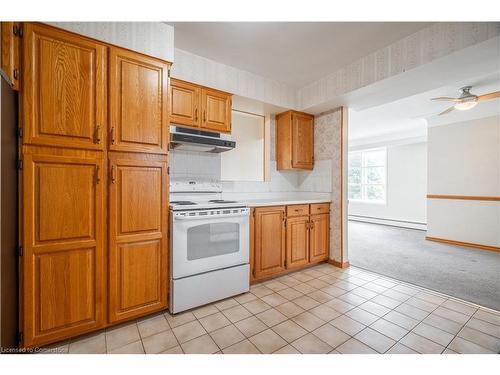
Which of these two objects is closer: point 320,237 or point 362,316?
point 362,316

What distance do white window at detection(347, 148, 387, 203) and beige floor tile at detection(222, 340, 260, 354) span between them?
6.60 metres

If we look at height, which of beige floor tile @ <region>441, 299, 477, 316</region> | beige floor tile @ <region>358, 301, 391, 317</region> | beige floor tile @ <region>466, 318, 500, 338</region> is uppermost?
beige floor tile @ <region>466, 318, 500, 338</region>

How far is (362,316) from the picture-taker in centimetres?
194

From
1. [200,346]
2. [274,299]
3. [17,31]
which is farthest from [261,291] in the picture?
[17,31]

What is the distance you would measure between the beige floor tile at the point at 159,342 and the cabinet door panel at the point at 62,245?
1.31 ft

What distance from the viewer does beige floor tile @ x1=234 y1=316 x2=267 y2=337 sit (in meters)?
1.73

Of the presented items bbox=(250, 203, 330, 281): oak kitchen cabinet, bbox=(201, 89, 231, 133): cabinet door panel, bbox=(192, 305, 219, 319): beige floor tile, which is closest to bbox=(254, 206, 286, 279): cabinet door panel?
bbox=(250, 203, 330, 281): oak kitchen cabinet

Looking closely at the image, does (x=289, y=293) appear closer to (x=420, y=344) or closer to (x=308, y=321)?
(x=308, y=321)

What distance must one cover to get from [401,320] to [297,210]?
57.8 inches

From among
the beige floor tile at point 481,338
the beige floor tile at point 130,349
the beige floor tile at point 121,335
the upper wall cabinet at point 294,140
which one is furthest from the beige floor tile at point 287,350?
the upper wall cabinet at point 294,140

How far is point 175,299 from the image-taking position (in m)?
1.94

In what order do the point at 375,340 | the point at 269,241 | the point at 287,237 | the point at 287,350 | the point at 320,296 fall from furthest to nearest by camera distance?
the point at 287,237, the point at 269,241, the point at 320,296, the point at 375,340, the point at 287,350

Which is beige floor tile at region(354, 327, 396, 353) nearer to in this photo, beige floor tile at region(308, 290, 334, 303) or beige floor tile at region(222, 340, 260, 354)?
beige floor tile at region(308, 290, 334, 303)
